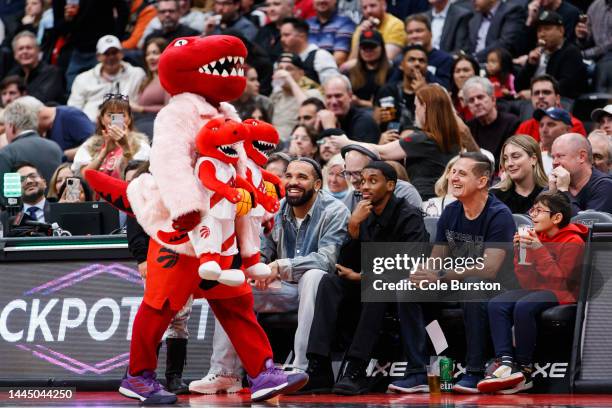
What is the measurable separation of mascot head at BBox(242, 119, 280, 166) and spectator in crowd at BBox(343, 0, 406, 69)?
252 inches

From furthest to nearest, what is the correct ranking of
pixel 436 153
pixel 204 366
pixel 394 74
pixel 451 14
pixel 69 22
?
pixel 69 22
pixel 451 14
pixel 394 74
pixel 436 153
pixel 204 366

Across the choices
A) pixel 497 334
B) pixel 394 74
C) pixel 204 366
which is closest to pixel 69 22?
pixel 394 74

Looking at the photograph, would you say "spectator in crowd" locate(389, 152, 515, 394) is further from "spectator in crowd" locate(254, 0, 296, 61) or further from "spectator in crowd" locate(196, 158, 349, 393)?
"spectator in crowd" locate(254, 0, 296, 61)

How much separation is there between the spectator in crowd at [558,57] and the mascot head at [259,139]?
544 cm

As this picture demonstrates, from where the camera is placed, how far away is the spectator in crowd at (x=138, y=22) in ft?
54.1

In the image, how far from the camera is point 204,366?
8719 millimetres

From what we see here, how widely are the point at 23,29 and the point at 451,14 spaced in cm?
630

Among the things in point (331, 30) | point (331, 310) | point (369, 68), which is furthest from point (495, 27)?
point (331, 310)

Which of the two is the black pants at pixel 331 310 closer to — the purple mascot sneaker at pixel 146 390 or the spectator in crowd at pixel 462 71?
the purple mascot sneaker at pixel 146 390

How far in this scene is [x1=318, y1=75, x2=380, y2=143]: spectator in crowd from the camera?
12.2m

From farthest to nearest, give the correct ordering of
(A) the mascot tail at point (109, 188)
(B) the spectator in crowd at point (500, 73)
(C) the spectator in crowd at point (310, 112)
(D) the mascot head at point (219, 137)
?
1. (B) the spectator in crowd at point (500, 73)
2. (C) the spectator in crowd at point (310, 112)
3. (A) the mascot tail at point (109, 188)
4. (D) the mascot head at point (219, 137)

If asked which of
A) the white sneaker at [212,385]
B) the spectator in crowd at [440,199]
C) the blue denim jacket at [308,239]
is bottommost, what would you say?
the white sneaker at [212,385]

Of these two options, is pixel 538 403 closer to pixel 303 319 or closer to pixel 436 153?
pixel 303 319

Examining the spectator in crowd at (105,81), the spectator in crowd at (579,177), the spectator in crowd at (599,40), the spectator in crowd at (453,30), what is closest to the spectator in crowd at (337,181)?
the spectator in crowd at (579,177)
